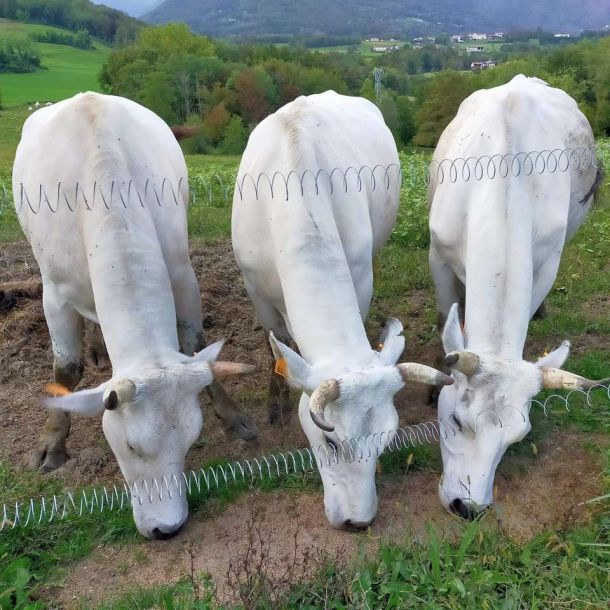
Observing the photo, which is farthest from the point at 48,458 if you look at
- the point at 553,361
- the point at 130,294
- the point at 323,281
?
the point at 553,361

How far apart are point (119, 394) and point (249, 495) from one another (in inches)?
55.8

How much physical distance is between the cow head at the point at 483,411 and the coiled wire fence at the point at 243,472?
0.03 metres

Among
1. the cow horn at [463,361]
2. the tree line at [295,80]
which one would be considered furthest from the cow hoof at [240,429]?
the tree line at [295,80]

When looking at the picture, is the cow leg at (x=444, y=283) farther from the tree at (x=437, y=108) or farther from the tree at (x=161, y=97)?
the tree at (x=437, y=108)

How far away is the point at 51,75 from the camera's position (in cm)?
4125

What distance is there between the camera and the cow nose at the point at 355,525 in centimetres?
391

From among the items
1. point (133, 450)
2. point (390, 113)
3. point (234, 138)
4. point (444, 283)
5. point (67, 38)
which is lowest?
point (67, 38)

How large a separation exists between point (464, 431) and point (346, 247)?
1410 mm

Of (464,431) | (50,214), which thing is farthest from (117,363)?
(464,431)

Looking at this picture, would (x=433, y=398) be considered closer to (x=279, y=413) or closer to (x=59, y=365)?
(x=279, y=413)

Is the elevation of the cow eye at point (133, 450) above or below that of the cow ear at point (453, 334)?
below

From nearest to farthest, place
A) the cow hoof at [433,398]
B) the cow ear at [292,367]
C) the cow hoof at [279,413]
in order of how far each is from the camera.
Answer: the cow ear at [292,367], the cow hoof at [279,413], the cow hoof at [433,398]

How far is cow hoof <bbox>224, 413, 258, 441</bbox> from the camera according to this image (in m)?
5.30

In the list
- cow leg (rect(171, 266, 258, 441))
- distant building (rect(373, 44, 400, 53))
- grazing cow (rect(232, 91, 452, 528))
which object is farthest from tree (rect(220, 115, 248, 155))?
distant building (rect(373, 44, 400, 53))
